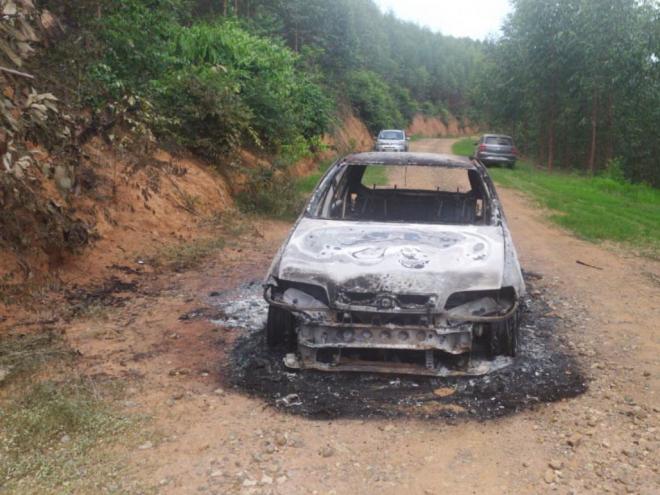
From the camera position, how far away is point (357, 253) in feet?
15.0

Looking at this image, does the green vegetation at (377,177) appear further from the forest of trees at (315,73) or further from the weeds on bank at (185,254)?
the weeds on bank at (185,254)

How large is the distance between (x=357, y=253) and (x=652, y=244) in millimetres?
7540

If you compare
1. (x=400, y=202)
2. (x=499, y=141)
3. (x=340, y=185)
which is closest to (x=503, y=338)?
(x=340, y=185)

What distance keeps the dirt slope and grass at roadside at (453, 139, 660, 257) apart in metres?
5.48

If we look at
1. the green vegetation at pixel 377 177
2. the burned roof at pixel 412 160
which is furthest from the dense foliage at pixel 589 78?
the burned roof at pixel 412 160

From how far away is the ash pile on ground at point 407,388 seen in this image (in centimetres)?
404

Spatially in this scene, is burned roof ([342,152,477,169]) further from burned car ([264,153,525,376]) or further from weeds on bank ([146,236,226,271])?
weeds on bank ([146,236,226,271])

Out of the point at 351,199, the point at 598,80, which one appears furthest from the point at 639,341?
the point at 598,80

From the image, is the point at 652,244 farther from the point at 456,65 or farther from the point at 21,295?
the point at 456,65

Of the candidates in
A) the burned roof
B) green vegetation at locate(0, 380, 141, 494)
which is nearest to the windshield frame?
the burned roof

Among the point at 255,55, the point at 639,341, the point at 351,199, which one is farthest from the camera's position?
the point at 255,55

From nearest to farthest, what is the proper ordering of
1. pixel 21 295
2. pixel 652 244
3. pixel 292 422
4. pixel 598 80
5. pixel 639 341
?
pixel 292 422 < pixel 21 295 < pixel 639 341 < pixel 652 244 < pixel 598 80

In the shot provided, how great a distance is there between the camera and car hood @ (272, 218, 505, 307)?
4266 mm

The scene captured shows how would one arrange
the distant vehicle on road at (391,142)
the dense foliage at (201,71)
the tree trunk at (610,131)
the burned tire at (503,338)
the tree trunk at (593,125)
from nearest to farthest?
the burned tire at (503,338), the dense foliage at (201,71), the tree trunk at (610,131), the tree trunk at (593,125), the distant vehicle on road at (391,142)
